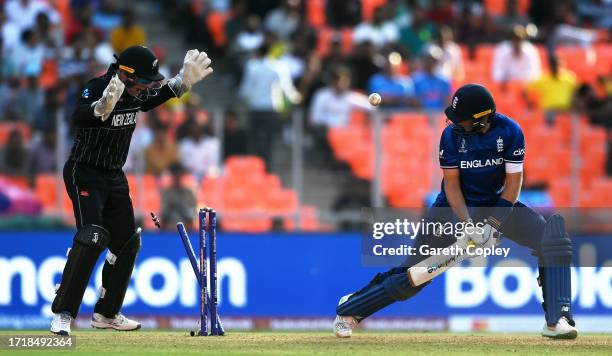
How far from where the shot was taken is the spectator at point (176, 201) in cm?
1670

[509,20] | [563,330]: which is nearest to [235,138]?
[509,20]

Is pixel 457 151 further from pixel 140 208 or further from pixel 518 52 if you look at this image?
pixel 518 52

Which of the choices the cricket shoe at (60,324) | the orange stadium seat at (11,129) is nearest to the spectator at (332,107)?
the orange stadium seat at (11,129)

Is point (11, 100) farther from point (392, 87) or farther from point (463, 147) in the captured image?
point (463, 147)

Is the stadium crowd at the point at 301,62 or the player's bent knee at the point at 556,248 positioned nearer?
the player's bent knee at the point at 556,248

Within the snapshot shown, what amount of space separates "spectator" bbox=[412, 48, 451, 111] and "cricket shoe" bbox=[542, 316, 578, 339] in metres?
7.70

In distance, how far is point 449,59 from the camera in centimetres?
1941

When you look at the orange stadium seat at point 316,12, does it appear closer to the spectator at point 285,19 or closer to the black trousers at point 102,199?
the spectator at point 285,19

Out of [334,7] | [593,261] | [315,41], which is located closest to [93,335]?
[593,261]

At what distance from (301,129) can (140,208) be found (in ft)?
7.24

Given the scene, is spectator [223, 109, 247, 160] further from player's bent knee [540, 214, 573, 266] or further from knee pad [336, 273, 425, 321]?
player's bent knee [540, 214, 573, 266]

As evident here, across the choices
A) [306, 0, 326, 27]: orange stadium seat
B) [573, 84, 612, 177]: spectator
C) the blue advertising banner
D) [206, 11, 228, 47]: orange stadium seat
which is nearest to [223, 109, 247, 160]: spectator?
the blue advertising banner

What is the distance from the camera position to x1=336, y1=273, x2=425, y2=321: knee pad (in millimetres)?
10688

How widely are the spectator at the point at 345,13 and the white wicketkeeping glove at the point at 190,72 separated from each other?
33.4 feet
